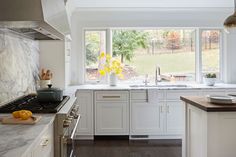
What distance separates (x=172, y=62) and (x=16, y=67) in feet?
10.7

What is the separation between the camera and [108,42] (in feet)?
17.2

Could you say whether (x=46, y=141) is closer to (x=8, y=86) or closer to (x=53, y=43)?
(x=8, y=86)

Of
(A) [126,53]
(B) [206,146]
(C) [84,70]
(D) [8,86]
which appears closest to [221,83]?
(A) [126,53]

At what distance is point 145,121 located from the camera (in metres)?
4.57

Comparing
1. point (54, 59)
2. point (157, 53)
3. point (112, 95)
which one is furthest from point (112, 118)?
point (157, 53)

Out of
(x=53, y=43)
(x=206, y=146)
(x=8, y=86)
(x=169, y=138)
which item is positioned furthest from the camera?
(x=169, y=138)

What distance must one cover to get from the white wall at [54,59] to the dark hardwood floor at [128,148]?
1.07 m

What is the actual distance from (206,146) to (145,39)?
3.18m

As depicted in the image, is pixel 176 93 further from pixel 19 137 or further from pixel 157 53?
pixel 19 137

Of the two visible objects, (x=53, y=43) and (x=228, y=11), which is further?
(x=228, y=11)

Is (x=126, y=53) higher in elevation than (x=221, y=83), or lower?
higher

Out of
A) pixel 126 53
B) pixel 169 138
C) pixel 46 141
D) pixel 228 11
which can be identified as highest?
pixel 228 11

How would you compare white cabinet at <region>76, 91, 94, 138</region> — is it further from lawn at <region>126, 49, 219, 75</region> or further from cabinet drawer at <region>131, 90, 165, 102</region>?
lawn at <region>126, 49, 219, 75</region>

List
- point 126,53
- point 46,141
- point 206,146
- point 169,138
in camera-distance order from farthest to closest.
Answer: point 126,53, point 169,138, point 206,146, point 46,141
